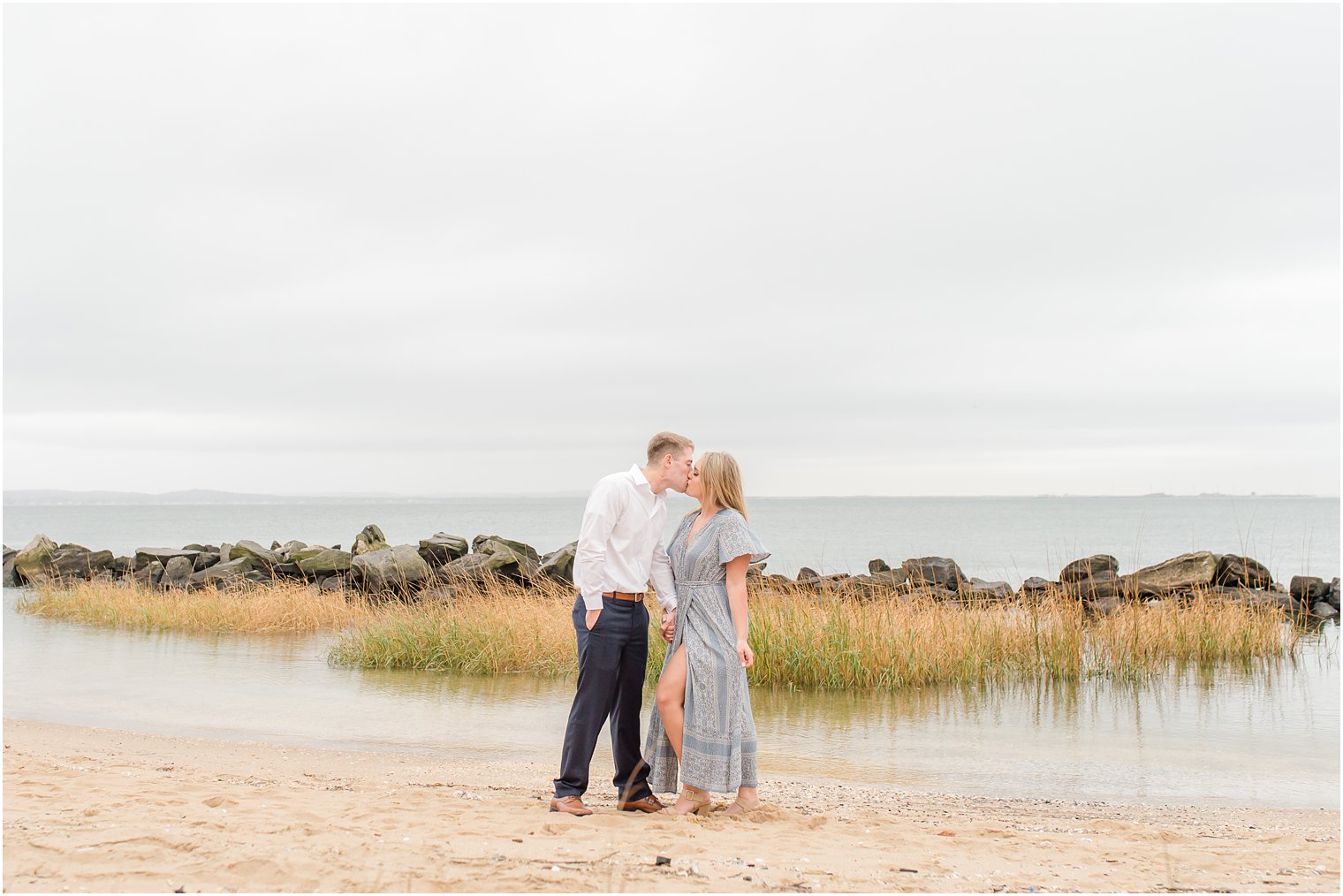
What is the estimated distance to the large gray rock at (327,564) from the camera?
73.1 feet

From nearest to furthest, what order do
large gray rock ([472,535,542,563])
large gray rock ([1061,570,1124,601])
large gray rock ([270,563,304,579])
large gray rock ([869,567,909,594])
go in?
large gray rock ([1061,570,1124,601]), large gray rock ([869,567,909,594]), large gray rock ([472,535,542,563]), large gray rock ([270,563,304,579])

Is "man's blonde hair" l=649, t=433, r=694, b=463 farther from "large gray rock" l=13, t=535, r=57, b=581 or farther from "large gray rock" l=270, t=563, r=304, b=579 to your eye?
"large gray rock" l=13, t=535, r=57, b=581

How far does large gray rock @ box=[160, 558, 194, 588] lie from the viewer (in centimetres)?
2399

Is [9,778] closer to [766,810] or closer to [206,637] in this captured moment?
[766,810]

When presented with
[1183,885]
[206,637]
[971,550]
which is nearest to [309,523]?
[971,550]

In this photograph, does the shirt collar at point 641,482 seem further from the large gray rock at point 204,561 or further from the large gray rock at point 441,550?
the large gray rock at point 204,561

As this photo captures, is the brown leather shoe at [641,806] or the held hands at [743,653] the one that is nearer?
the held hands at [743,653]

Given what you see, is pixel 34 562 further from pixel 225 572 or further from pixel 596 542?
pixel 596 542

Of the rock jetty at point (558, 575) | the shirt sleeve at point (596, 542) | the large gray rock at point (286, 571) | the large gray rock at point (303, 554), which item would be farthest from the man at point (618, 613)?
the large gray rock at point (286, 571)

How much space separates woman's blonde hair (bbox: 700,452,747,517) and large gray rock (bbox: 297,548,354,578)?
1791 cm

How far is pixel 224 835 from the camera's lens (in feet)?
16.0

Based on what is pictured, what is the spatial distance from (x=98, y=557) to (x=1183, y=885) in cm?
3092

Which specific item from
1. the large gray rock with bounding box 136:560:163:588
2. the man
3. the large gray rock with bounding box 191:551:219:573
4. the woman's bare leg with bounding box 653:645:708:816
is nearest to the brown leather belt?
the man

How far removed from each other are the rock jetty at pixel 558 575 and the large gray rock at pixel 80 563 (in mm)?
774
